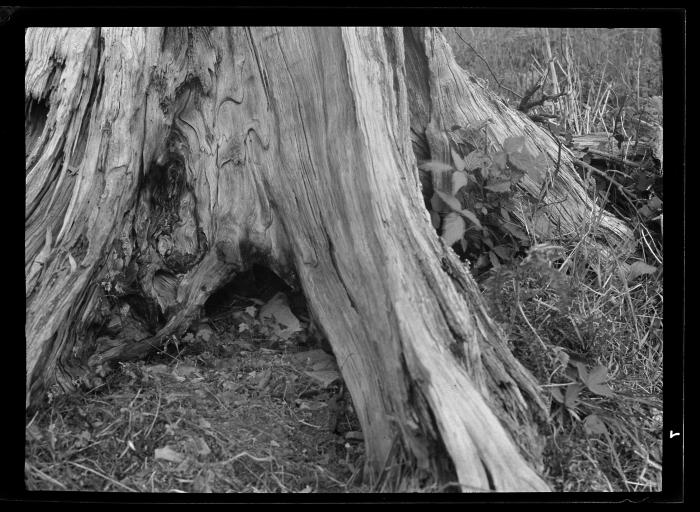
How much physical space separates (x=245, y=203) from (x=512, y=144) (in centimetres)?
131

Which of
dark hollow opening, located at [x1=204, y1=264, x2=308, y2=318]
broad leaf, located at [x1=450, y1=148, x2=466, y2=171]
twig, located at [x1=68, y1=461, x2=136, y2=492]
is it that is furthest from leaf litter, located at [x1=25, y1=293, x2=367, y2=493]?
broad leaf, located at [x1=450, y1=148, x2=466, y2=171]

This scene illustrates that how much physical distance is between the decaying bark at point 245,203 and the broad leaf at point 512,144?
0.96 feet

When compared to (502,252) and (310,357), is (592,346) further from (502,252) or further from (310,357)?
(310,357)

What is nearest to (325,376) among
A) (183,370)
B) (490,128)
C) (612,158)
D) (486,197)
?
(183,370)

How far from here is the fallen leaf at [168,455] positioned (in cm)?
251

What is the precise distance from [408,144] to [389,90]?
0.24m

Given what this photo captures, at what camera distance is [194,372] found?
290 cm

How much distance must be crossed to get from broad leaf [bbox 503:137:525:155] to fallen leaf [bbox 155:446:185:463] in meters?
2.00

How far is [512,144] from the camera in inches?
126

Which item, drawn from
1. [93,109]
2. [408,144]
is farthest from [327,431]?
[93,109]

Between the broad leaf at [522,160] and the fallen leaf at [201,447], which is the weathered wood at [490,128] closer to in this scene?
the broad leaf at [522,160]

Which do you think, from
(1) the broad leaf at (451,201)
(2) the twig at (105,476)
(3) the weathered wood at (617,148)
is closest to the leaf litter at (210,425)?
(2) the twig at (105,476)

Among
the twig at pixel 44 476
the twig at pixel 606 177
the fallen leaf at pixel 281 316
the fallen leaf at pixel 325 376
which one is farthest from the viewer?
the twig at pixel 606 177
